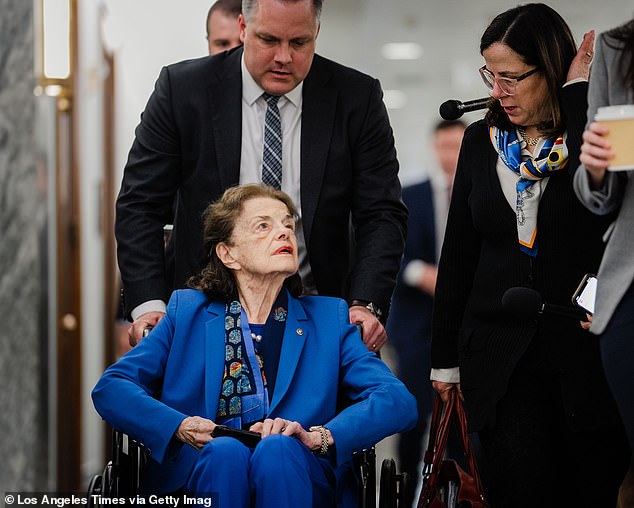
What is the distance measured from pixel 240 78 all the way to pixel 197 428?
3.91 feet

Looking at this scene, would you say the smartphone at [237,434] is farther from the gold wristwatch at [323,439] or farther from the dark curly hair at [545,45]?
the dark curly hair at [545,45]

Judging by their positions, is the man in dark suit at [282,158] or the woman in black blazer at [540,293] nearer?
the woman in black blazer at [540,293]

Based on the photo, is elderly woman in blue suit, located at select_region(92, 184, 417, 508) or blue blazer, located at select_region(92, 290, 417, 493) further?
blue blazer, located at select_region(92, 290, 417, 493)

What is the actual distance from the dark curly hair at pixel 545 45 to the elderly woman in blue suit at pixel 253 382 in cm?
77

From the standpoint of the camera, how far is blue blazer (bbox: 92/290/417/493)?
336 centimetres

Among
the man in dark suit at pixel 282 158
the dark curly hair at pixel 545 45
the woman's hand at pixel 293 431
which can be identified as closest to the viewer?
the woman's hand at pixel 293 431

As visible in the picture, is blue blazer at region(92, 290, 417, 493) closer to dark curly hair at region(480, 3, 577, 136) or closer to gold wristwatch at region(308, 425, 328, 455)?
gold wristwatch at region(308, 425, 328, 455)

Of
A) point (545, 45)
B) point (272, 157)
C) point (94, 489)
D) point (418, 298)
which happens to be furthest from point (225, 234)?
point (418, 298)

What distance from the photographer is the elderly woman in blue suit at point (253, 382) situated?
3211 mm

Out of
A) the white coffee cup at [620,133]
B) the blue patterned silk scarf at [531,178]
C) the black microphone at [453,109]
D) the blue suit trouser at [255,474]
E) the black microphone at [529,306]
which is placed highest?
the black microphone at [453,109]

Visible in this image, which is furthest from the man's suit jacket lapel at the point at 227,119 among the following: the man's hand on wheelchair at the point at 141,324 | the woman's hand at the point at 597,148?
the woman's hand at the point at 597,148

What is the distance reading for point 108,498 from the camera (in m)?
3.44

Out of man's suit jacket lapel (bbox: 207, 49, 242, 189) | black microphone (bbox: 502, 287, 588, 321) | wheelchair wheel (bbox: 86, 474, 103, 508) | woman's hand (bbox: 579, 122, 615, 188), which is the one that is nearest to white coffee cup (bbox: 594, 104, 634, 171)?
woman's hand (bbox: 579, 122, 615, 188)

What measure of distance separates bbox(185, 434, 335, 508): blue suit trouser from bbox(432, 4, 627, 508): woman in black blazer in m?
0.53
